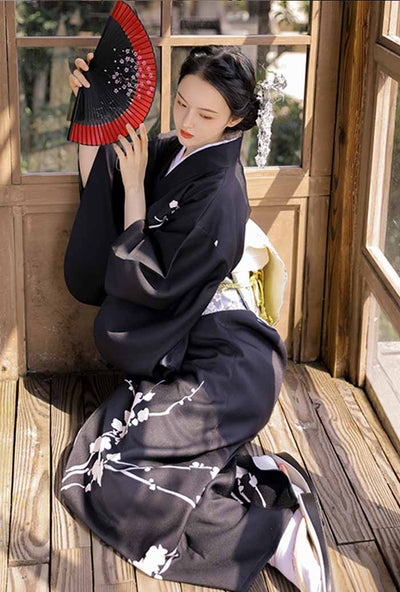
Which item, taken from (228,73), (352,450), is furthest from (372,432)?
(228,73)

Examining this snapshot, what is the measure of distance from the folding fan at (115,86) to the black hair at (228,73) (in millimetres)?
133

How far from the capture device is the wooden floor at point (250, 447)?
2738mm

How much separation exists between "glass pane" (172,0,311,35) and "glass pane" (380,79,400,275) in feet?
1.36

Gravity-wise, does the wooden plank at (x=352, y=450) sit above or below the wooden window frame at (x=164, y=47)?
below

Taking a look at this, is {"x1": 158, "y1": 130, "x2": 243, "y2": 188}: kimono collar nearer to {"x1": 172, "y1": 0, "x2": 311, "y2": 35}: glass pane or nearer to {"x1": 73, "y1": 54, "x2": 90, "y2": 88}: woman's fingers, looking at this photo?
{"x1": 73, "y1": 54, "x2": 90, "y2": 88}: woman's fingers

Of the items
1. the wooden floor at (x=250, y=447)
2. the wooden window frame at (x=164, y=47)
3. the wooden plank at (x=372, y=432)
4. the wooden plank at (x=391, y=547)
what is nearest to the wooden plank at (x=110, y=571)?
the wooden floor at (x=250, y=447)

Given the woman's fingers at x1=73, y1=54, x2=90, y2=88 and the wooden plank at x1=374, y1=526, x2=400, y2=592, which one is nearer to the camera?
the wooden plank at x1=374, y1=526, x2=400, y2=592

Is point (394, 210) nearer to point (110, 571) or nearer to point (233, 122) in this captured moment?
point (233, 122)

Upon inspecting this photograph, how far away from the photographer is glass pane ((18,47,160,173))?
3.32 metres

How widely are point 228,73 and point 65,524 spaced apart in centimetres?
140

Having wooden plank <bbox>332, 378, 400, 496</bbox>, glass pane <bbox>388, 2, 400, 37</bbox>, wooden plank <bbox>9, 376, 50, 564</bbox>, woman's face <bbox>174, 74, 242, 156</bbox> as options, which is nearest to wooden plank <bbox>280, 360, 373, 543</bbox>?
wooden plank <bbox>332, 378, 400, 496</bbox>

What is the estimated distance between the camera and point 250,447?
10.8 feet

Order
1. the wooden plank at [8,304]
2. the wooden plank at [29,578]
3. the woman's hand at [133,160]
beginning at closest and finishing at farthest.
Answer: the wooden plank at [29,578] → the woman's hand at [133,160] → the wooden plank at [8,304]

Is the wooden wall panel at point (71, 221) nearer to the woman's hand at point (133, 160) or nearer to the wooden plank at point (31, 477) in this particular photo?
the wooden plank at point (31, 477)
